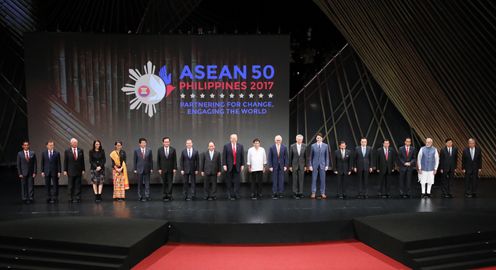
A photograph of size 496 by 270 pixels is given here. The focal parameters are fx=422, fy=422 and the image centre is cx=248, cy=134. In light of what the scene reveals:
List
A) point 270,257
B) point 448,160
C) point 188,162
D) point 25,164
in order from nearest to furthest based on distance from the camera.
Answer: point 270,257 < point 25,164 < point 188,162 < point 448,160

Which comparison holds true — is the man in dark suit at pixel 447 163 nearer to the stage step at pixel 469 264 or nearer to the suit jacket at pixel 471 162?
the suit jacket at pixel 471 162

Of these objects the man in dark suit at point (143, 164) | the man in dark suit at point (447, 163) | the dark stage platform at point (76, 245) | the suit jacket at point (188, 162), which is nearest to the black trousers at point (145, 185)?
the man in dark suit at point (143, 164)

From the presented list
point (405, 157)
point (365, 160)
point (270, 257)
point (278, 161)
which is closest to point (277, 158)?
point (278, 161)

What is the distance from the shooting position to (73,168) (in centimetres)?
748

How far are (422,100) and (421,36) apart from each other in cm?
160

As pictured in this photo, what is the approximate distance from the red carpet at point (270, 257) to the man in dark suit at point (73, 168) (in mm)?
2609

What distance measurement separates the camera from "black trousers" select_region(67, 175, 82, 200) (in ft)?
24.7

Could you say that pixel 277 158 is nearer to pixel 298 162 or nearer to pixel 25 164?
pixel 298 162

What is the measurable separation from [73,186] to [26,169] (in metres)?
0.83

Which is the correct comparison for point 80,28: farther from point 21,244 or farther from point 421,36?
point 421,36

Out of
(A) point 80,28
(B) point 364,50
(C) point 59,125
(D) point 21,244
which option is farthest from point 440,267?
(A) point 80,28

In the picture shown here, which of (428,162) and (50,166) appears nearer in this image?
(50,166)

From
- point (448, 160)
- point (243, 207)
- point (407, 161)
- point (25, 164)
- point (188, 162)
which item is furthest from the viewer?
point (448, 160)

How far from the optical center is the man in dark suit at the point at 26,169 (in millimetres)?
7340
